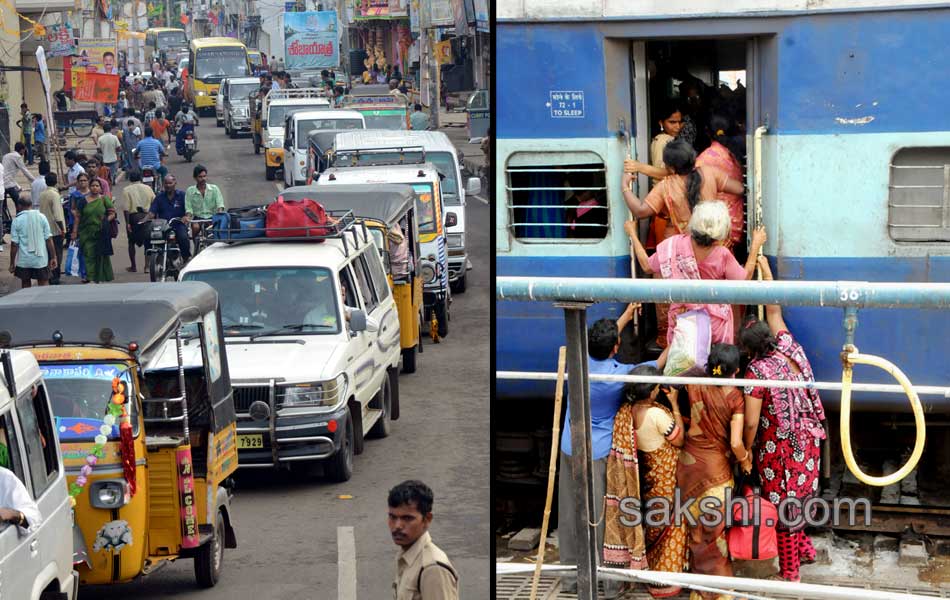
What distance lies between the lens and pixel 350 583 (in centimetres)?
404

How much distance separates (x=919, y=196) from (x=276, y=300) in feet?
9.66

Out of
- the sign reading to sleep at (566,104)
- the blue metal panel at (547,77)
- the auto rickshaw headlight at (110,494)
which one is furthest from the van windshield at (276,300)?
the sign reading to sleep at (566,104)

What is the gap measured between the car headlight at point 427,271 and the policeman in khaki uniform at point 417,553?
422 cm

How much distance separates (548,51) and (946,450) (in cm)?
275

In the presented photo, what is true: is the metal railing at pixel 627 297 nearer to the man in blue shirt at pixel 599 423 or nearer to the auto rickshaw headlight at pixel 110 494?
the auto rickshaw headlight at pixel 110 494

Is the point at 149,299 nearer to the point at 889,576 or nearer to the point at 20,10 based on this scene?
the point at 20,10

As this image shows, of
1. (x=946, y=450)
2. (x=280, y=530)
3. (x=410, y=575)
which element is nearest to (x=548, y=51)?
(x=946, y=450)

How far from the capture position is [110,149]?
14.0 feet

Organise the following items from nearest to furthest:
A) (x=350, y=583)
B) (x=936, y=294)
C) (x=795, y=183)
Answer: (x=936, y=294)
(x=350, y=583)
(x=795, y=183)

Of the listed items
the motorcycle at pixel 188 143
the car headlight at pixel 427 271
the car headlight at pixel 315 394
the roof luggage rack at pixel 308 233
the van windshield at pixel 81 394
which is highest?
the motorcycle at pixel 188 143

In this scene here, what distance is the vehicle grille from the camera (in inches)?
206

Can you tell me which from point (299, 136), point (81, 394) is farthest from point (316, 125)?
point (81, 394)

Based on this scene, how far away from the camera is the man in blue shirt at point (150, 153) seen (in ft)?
14.0

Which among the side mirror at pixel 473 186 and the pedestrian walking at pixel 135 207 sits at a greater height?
the pedestrian walking at pixel 135 207
